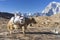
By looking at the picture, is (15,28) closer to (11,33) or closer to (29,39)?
(11,33)

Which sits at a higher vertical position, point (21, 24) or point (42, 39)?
point (21, 24)

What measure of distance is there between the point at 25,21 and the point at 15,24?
2.80 feet

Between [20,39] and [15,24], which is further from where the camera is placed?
[15,24]

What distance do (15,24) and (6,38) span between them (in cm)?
120

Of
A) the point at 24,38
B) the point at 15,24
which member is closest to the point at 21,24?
the point at 15,24

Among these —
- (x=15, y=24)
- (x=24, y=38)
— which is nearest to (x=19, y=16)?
(x=15, y=24)

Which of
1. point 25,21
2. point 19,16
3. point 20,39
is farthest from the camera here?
point 25,21

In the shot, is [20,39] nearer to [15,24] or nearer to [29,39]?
[29,39]

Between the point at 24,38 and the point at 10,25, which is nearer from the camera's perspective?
the point at 24,38

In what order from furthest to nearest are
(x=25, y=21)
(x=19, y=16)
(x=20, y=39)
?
(x=25, y=21) → (x=19, y=16) → (x=20, y=39)

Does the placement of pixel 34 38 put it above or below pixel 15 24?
below

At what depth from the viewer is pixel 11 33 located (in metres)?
13.4

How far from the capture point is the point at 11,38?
11.9m

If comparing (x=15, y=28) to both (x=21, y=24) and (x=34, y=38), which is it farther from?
(x=34, y=38)
